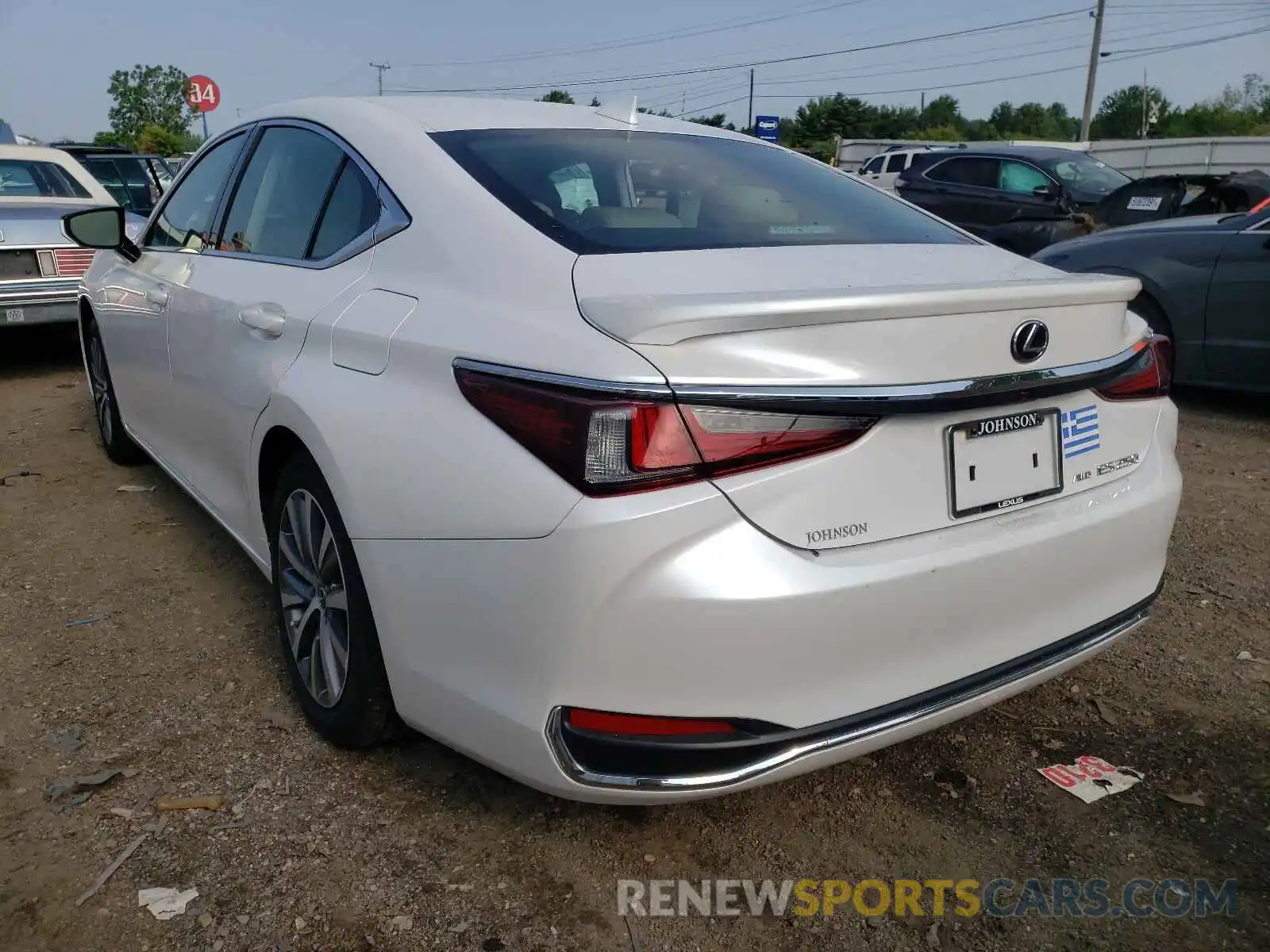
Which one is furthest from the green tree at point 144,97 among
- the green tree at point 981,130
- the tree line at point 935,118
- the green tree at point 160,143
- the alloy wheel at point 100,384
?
the alloy wheel at point 100,384

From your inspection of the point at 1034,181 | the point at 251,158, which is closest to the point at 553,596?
the point at 251,158

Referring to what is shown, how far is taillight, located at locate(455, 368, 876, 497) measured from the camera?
172 cm

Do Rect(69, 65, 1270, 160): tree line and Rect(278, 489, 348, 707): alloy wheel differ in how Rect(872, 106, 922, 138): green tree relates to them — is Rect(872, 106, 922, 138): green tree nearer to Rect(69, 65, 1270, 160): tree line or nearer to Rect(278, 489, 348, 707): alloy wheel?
Rect(69, 65, 1270, 160): tree line

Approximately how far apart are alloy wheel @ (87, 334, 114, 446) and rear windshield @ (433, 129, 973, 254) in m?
3.18

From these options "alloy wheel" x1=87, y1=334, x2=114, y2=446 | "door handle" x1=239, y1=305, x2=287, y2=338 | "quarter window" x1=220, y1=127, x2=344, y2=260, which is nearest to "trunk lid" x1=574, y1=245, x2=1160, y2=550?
"door handle" x1=239, y1=305, x2=287, y2=338

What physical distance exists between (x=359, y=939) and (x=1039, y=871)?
137cm

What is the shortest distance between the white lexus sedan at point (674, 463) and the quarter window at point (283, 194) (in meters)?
0.14

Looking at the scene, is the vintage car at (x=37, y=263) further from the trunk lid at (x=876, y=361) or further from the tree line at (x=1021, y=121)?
the tree line at (x=1021, y=121)

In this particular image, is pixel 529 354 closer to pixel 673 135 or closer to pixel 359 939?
pixel 359 939

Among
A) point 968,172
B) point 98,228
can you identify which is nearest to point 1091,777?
point 98,228

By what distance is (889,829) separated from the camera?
2330mm

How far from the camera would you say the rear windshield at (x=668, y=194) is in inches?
87.6

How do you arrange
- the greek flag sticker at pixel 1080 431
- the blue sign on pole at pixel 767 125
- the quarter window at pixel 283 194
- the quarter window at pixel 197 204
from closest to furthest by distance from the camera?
the greek flag sticker at pixel 1080 431 → the quarter window at pixel 283 194 → the quarter window at pixel 197 204 → the blue sign on pole at pixel 767 125

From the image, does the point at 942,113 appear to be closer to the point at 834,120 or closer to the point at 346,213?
the point at 834,120
